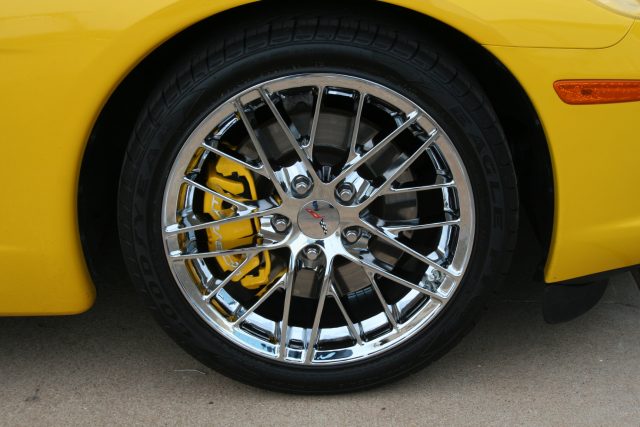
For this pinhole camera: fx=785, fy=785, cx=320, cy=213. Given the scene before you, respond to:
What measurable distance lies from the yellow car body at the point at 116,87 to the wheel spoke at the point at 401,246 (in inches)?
11.0

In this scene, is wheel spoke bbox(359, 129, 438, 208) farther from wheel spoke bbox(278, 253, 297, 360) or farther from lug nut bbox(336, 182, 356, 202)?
wheel spoke bbox(278, 253, 297, 360)

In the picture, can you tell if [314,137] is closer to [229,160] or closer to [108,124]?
[229,160]

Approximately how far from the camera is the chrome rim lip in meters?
1.82

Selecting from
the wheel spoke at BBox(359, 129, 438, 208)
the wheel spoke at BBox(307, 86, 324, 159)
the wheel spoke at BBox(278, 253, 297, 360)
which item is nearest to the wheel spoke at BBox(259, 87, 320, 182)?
the wheel spoke at BBox(307, 86, 324, 159)

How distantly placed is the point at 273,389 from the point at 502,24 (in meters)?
1.10

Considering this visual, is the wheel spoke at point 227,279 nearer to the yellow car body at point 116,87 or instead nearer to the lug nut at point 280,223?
the lug nut at point 280,223

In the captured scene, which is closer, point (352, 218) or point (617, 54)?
point (617, 54)

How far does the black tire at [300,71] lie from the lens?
1782 millimetres

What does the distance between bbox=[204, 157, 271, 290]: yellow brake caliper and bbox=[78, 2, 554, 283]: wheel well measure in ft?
0.92

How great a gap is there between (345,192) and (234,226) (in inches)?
12.2

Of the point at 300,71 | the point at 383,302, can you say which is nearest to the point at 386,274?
the point at 383,302

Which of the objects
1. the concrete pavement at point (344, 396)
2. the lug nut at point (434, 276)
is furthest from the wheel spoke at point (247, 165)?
the concrete pavement at point (344, 396)

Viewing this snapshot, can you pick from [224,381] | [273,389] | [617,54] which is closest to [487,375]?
[273,389]

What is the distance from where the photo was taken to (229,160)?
196 cm
